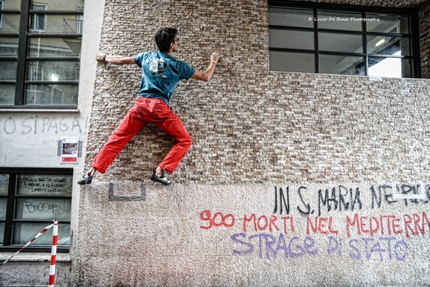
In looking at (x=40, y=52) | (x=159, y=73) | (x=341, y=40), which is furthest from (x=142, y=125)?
(x=341, y=40)

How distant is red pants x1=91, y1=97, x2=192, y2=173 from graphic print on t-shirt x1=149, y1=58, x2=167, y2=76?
17.2 inches

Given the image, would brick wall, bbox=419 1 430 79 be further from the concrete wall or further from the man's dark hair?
the man's dark hair

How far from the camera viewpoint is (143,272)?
A: 5.09 metres

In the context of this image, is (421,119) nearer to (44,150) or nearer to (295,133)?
(295,133)

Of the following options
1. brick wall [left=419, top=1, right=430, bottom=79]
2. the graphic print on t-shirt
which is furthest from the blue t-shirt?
brick wall [left=419, top=1, right=430, bottom=79]

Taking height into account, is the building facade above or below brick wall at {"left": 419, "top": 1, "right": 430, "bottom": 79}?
below

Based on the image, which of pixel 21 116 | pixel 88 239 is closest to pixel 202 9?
pixel 21 116

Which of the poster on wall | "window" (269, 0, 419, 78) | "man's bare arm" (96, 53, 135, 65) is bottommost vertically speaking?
the poster on wall

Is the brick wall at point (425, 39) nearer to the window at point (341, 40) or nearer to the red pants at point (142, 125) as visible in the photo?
the window at point (341, 40)

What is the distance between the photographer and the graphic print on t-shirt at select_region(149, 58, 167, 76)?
16.4 feet

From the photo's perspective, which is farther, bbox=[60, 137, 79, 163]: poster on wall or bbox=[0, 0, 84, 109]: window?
bbox=[0, 0, 84, 109]: window

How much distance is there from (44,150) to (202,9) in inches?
152

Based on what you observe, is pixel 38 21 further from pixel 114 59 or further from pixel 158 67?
pixel 158 67

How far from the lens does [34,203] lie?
18.4ft
